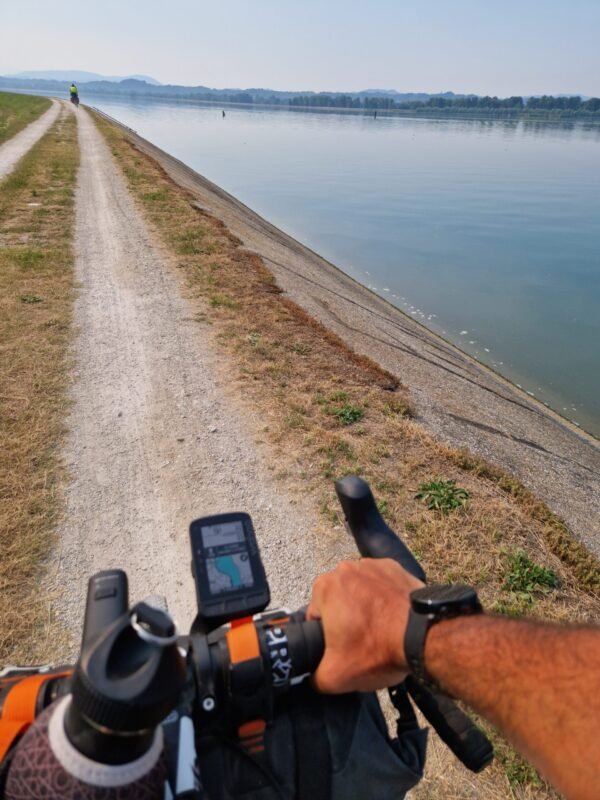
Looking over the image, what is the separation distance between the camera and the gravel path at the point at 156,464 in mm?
4246

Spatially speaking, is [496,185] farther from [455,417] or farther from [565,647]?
[565,647]

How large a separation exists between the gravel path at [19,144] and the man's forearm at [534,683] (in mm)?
24848

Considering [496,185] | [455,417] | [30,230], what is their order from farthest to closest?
[496,185], [30,230], [455,417]

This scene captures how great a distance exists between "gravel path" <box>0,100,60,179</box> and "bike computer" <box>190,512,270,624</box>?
2389cm

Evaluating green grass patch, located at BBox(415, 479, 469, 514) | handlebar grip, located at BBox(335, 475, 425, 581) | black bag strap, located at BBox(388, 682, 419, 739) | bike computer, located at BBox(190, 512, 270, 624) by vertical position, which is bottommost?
green grass patch, located at BBox(415, 479, 469, 514)

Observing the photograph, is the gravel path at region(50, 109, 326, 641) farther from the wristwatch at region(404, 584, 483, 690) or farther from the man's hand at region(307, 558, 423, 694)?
the wristwatch at region(404, 584, 483, 690)

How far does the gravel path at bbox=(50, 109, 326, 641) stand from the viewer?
4.25m

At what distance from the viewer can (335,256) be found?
82.6 ft

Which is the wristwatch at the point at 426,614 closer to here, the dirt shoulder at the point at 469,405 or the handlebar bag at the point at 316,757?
the handlebar bag at the point at 316,757

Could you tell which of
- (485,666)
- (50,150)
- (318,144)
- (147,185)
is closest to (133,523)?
(485,666)

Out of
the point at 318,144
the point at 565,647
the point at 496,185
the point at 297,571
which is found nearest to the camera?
the point at 565,647

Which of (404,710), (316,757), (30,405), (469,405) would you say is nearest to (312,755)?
(316,757)

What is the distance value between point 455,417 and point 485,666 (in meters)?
6.50

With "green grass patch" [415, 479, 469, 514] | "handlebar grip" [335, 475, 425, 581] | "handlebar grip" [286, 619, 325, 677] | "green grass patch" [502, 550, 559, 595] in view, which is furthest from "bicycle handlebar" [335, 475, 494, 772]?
"green grass patch" [415, 479, 469, 514]
